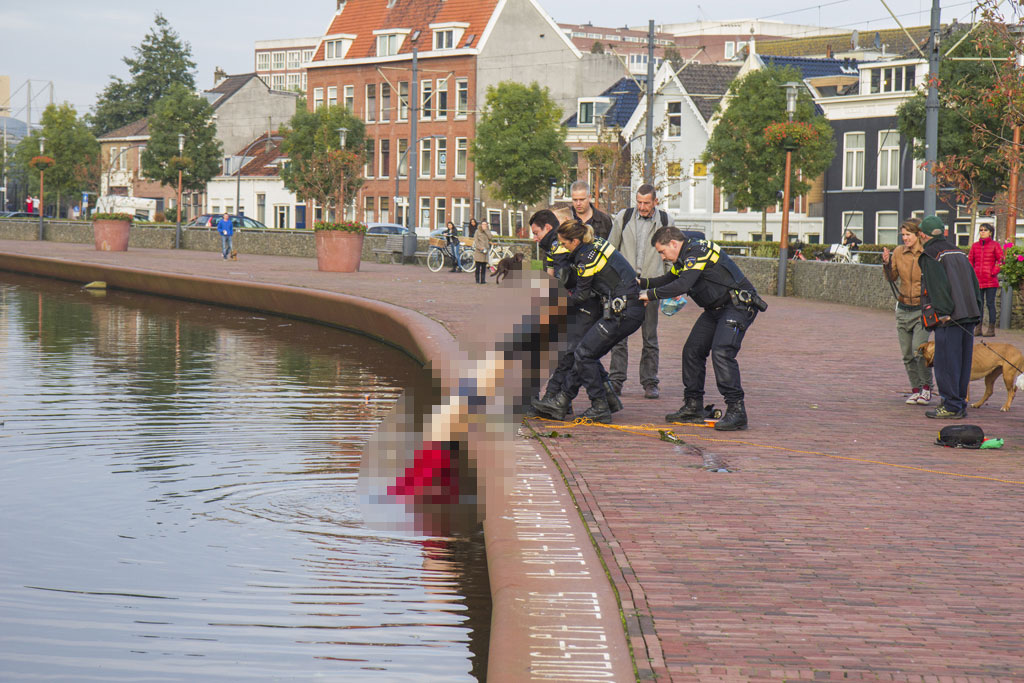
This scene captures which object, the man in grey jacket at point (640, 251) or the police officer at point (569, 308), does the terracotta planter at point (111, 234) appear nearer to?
the man in grey jacket at point (640, 251)

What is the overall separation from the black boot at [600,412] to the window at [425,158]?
63778mm

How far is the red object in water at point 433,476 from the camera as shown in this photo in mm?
6871

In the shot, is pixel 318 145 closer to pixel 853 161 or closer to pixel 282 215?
pixel 282 215

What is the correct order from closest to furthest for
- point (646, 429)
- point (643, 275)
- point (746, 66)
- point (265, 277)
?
point (646, 429) < point (643, 275) < point (265, 277) < point (746, 66)

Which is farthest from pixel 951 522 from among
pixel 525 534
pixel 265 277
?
pixel 265 277

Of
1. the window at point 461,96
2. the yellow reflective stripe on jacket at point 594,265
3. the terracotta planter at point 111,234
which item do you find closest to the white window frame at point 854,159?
the window at point 461,96

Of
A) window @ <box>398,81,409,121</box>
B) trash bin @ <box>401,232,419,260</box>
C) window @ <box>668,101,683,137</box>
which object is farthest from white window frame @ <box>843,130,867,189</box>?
window @ <box>398,81,409,121</box>

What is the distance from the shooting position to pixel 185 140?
7644 cm

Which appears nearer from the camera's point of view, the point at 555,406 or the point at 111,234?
the point at 555,406

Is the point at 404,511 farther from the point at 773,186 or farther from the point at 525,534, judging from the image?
the point at 773,186

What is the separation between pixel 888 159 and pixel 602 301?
46.7 m

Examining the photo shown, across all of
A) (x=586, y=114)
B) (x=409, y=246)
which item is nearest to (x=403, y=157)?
(x=586, y=114)

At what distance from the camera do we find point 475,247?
3186 centimetres

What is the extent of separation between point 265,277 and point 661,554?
2257cm
